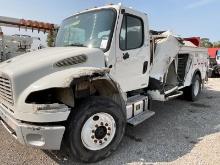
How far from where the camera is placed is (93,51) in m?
4.46

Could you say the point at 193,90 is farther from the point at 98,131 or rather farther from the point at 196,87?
the point at 98,131

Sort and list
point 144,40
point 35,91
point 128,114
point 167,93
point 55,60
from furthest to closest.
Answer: point 167,93 < point 144,40 < point 128,114 < point 55,60 < point 35,91

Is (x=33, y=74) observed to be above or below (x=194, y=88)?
above

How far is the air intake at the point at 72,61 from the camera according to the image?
4100 mm

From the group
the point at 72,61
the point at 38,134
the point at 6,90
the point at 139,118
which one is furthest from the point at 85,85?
the point at 139,118

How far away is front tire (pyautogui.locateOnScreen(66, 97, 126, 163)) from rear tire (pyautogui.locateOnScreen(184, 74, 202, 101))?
4.67 m

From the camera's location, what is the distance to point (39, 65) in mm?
3953

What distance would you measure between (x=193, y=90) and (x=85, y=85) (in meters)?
5.28

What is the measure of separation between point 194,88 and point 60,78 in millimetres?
6053

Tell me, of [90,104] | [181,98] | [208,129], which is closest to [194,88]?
[181,98]

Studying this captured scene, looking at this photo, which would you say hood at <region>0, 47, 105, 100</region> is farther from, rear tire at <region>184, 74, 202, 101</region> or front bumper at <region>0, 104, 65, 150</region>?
rear tire at <region>184, 74, 202, 101</region>

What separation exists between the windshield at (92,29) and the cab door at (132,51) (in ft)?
0.67

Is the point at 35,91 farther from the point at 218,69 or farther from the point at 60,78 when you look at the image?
the point at 218,69

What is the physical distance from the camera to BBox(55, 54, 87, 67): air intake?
4.10 metres
